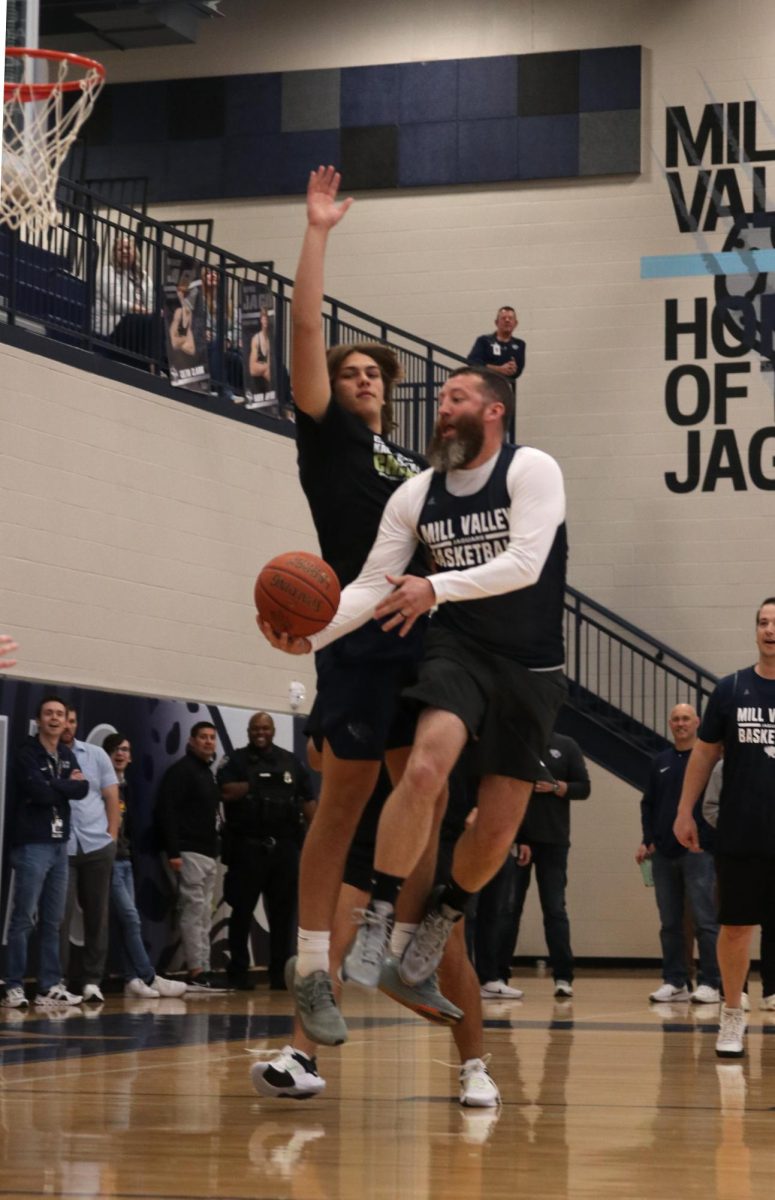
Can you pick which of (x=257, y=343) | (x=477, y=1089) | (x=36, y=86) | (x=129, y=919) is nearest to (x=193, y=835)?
(x=129, y=919)

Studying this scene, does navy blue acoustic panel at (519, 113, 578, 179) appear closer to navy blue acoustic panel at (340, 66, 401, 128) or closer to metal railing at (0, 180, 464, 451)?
navy blue acoustic panel at (340, 66, 401, 128)

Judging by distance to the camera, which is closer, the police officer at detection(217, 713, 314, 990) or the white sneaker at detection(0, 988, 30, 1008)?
the white sneaker at detection(0, 988, 30, 1008)

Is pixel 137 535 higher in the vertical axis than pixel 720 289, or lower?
lower

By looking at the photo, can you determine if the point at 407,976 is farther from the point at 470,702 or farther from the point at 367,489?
the point at 367,489

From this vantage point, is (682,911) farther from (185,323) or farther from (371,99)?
(371,99)

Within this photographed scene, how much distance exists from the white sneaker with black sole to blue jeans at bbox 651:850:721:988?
7.53 metres

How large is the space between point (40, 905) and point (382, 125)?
11284 mm

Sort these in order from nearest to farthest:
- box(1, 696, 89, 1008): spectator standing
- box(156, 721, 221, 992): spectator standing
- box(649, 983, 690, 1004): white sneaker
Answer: box(1, 696, 89, 1008): spectator standing
box(649, 983, 690, 1004): white sneaker
box(156, 721, 221, 992): spectator standing

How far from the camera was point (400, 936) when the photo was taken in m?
5.00

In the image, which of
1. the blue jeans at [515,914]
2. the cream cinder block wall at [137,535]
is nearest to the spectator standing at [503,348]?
the cream cinder block wall at [137,535]

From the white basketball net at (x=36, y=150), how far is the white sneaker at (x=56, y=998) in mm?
4516

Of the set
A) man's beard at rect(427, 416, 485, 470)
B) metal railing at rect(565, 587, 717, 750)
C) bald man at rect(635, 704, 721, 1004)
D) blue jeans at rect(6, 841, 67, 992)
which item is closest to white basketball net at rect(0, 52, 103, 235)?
blue jeans at rect(6, 841, 67, 992)

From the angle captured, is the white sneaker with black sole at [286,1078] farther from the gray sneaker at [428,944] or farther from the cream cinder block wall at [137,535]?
the cream cinder block wall at [137,535]

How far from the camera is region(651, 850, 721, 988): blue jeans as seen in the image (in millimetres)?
12180
